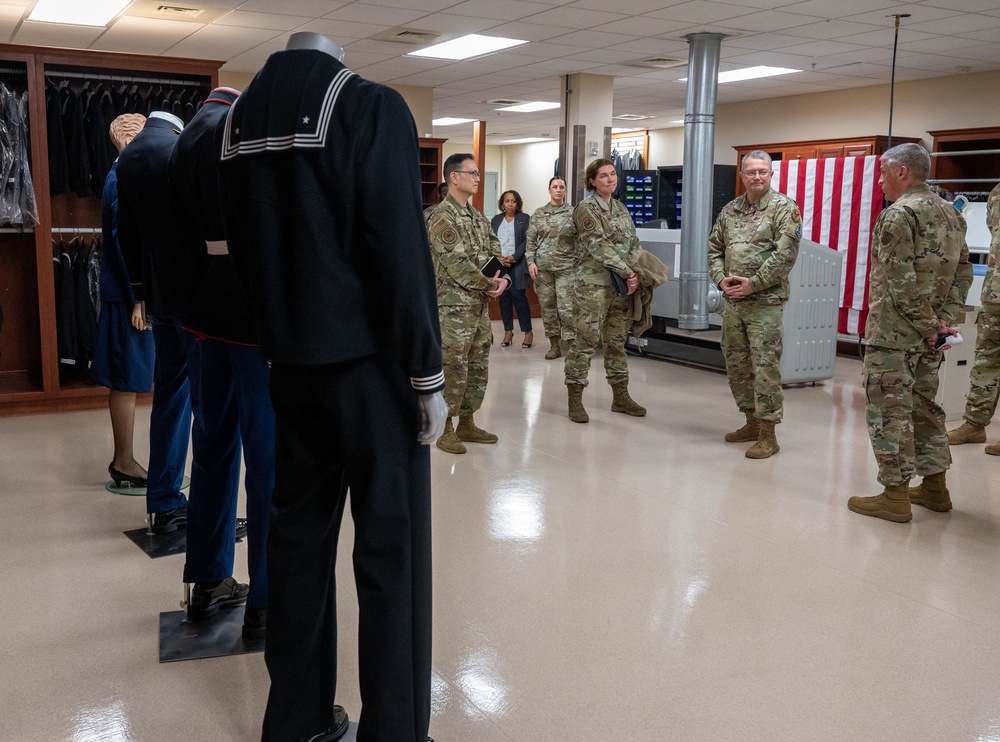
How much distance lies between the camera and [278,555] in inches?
78.7

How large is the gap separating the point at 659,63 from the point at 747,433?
5290 millimetres

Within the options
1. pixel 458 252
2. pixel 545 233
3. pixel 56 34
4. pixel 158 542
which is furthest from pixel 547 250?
pixel 158 542

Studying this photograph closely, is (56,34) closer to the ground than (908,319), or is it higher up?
higher up

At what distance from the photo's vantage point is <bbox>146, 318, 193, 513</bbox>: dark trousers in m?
3.37

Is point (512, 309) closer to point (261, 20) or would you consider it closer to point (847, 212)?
point (847, 212)

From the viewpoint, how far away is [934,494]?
13.8 feet

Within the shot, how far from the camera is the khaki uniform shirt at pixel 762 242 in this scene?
16.3 ft

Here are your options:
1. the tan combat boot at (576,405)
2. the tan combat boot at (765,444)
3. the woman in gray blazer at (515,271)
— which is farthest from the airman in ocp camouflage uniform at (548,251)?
the tan combat boot at (765,444)

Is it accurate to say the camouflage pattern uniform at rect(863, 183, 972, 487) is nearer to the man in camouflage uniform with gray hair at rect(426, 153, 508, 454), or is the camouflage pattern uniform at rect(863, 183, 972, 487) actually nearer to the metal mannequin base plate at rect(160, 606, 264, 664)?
the man in camouflage uniform with gray hair at rect(426, 153, 508, 454)

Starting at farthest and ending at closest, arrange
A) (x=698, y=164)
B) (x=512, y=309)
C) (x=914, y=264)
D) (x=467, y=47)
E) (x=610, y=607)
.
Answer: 1. (x=512, y=309)
2. (x=467, y=47)
3. (x=698, y=164)
4. (x=914, y=264)
5. (x=610, y=607)

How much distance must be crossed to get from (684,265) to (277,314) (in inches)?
257

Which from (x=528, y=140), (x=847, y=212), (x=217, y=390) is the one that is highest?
(x=528, y=140)

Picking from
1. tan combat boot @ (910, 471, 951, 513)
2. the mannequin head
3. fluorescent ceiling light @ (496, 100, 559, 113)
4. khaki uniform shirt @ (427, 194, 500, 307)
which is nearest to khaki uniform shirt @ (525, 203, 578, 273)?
khaki uniform shirt @ (427, 194, 500, 307)

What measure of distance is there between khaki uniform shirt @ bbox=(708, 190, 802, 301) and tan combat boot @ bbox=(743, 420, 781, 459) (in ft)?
2.38
